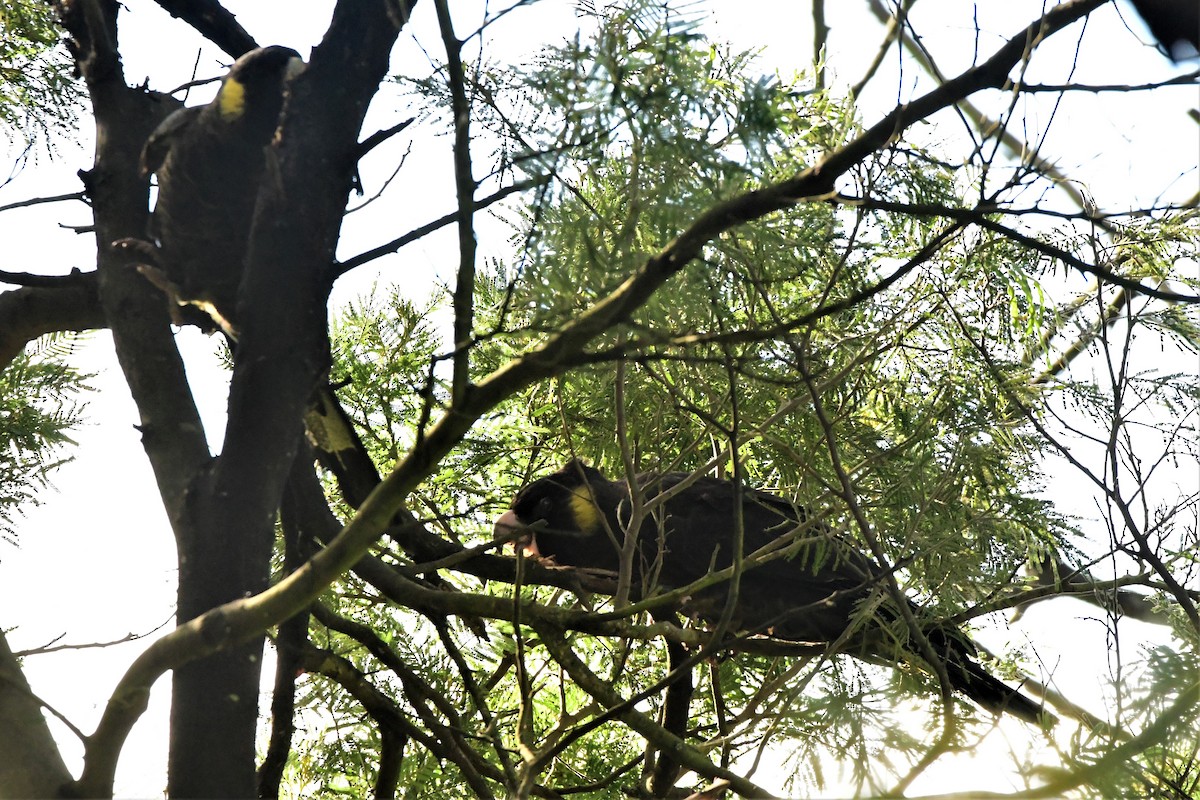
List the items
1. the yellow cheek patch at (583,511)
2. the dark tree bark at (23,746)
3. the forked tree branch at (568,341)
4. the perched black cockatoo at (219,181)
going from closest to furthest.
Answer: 1. the forked tree branch at (568,341)
2. the dark tree bark at (23,746)
3. the perched black cockatoo at (219,181)
4. the yellow cheek patch at (583,511)

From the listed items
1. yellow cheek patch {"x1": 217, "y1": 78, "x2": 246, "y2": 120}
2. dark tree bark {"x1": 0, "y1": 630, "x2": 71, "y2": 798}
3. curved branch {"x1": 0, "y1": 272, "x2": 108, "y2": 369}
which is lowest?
dark tree bark {"x1": 0, "y1": 630, "x2": 71, "y2": 798}

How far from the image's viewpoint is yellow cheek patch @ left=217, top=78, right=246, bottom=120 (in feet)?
7.30

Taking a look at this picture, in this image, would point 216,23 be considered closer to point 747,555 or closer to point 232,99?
point 232,99

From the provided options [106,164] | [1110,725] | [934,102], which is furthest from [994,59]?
[106,164]

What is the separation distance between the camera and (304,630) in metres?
2.23

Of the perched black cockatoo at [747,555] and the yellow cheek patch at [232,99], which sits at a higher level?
the yellow cheek patch at [232,99]

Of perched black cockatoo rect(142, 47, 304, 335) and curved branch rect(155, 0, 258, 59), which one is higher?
curved branch rect(155, 0, 258, 59)

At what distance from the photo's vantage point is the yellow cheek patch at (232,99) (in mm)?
2225

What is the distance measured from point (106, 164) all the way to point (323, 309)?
798 mm

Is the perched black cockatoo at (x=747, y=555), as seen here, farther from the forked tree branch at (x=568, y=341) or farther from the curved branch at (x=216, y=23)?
the curved branch at (x=216, y=23)

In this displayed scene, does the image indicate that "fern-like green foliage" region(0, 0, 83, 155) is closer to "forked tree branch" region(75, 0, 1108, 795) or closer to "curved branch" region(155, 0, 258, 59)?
"curved branch" region(155, 0, 258, 59)

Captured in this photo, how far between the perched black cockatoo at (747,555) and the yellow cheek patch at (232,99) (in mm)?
1102

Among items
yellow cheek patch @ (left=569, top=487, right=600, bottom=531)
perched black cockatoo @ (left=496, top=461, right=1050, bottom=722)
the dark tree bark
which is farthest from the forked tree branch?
yellow cheek patch @ (left=569, top=487, right=600, bottom=531)

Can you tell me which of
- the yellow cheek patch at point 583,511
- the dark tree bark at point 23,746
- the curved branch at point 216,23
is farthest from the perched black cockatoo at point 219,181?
the yellow cheek patch at point 583,511
